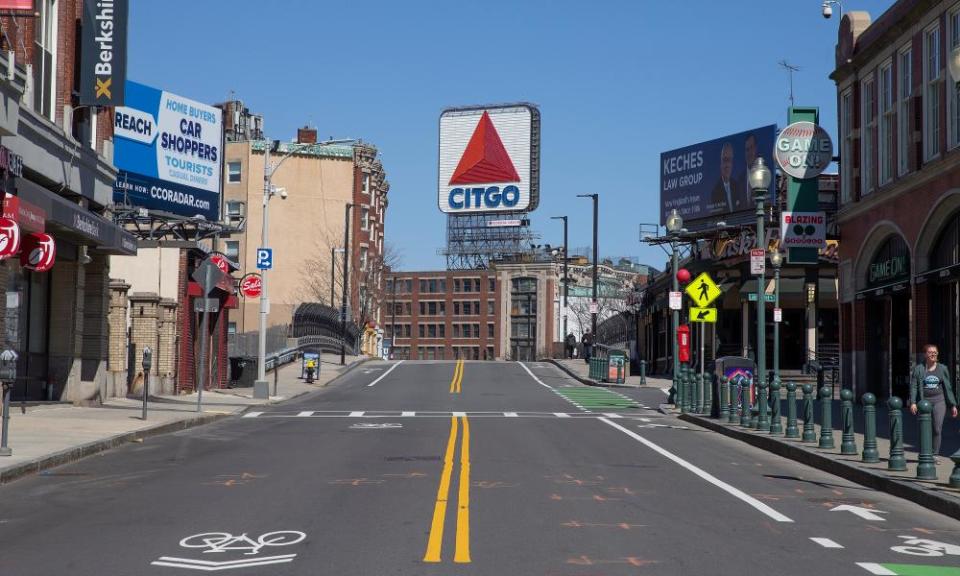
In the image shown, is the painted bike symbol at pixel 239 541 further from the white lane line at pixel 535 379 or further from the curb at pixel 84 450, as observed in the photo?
the white lane line at pixel 535 379

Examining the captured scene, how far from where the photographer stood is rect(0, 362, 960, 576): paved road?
9281 millimetres

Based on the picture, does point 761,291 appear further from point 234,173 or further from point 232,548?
point 234,173

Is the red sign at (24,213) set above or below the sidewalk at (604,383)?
above

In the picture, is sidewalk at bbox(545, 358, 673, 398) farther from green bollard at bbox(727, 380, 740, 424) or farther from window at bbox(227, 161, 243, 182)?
window at bbox(227, 161, 243, 182)

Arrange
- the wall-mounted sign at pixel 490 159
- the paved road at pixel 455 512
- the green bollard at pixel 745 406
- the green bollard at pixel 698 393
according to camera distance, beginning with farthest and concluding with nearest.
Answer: the wall-mounted sign at pixel 490 159 → the green bollard at pixel 698 393 → the green bollard at pixel 745 406 → the paved road at pixel 455 512

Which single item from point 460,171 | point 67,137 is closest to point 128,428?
point 67,137

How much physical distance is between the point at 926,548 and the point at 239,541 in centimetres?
599

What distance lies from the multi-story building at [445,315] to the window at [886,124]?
390 ft

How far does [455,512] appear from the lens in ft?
38.6

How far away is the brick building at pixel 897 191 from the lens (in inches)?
1119

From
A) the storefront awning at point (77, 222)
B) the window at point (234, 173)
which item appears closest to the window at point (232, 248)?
the window at point (234, 173)

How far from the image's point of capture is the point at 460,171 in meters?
→ 106

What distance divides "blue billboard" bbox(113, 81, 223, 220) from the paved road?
20.6 m

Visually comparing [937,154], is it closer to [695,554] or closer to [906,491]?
[906,491]
